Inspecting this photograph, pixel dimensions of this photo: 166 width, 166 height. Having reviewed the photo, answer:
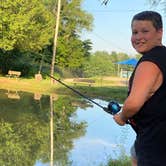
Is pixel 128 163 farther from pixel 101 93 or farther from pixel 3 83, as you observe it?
pixel 3 83

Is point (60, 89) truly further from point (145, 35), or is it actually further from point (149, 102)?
point (149, 102)

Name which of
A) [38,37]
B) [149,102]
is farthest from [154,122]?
[38,37]

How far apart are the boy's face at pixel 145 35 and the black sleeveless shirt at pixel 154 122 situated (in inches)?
5.0

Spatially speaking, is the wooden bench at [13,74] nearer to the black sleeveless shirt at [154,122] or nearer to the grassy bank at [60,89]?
the grassy bank at [60,89]

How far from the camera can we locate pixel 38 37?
40.2 meters

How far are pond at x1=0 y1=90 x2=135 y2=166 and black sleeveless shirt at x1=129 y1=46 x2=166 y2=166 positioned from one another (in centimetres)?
567

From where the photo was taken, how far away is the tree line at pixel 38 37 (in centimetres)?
3762

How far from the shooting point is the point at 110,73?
7262cm

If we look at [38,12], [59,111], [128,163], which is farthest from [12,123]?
[38,12]

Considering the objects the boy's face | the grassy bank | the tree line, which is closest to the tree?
the tree line

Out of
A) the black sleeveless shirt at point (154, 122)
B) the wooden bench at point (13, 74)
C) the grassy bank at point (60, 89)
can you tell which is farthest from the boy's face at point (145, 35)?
the wooden bench at point (13, 74)

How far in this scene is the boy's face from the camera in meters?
3.12

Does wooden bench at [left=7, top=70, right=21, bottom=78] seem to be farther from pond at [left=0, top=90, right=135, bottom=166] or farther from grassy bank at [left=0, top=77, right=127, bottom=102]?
pond at [left=0, top=90, right=135, bottom=166]

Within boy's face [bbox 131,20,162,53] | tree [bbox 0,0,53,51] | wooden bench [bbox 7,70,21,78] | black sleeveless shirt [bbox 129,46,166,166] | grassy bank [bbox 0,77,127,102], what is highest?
boy's face [bbox 131,20,162,53]
